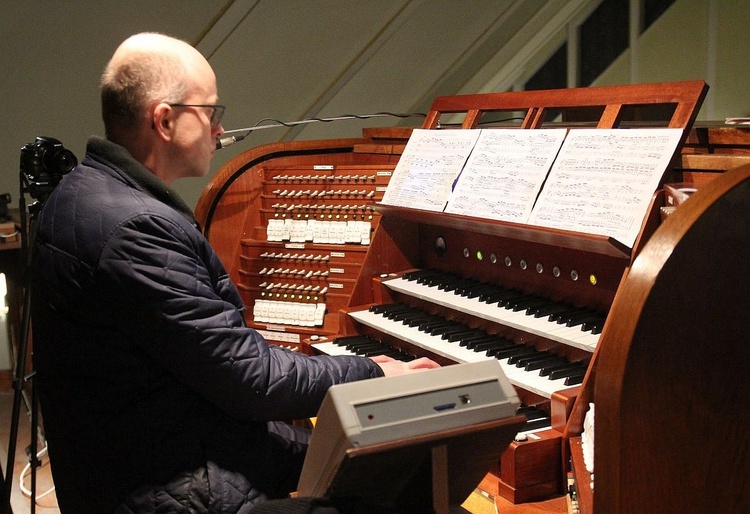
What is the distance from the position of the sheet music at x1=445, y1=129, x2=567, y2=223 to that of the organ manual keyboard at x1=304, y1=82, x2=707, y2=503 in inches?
2.0

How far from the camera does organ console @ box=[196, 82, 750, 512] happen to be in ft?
6.38

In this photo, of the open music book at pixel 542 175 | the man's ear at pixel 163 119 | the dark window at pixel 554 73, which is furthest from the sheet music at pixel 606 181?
the dark window at pixel 554 73

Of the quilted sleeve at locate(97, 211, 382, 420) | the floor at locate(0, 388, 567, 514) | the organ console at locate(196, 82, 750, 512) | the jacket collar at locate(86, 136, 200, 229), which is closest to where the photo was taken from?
the quilted sleeve at locate(97, 211, 382, 420)

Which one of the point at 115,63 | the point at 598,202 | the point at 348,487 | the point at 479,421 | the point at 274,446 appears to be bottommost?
the point at 274,446

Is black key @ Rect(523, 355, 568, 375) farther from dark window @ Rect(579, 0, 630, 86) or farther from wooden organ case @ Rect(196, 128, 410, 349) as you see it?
dark window @ Rect(579, 0, 630, 86)

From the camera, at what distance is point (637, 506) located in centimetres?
119

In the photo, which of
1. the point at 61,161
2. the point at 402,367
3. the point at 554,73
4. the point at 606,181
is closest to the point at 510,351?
the point at 402,367

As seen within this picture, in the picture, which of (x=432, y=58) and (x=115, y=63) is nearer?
(x=115, y=63)

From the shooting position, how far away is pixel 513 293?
2.48m

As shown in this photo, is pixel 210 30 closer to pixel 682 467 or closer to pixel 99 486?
pixel 99 486

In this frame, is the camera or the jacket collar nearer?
the jacket collar

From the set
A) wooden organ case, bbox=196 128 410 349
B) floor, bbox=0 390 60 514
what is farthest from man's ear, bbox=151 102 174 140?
floor, bbox=0 390 60 514

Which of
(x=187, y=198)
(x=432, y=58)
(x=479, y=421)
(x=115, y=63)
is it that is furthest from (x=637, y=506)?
(x=432, y=58)

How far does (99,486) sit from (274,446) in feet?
1.50
